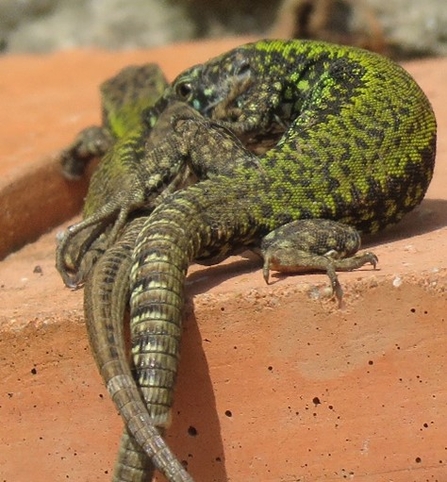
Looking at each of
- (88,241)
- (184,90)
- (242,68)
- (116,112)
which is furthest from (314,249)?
(116,112)

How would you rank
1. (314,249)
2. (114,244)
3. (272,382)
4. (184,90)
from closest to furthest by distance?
(272,382)
(314,249)
(114,244)
(184,90)

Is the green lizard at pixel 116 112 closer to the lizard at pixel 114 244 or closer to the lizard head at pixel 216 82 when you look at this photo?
the lizard at pixel 114 244

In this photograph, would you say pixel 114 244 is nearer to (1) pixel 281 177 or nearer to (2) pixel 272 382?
(1) pixel 281 177

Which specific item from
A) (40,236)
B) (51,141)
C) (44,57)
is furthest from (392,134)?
(44,57)

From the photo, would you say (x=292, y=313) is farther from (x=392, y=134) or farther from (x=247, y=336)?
(x=392, y=134)

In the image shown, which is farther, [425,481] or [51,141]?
[51,141]

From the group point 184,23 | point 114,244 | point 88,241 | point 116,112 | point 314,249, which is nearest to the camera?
point 314,249

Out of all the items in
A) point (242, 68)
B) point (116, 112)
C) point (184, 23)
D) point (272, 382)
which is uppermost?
point (242, 68)
